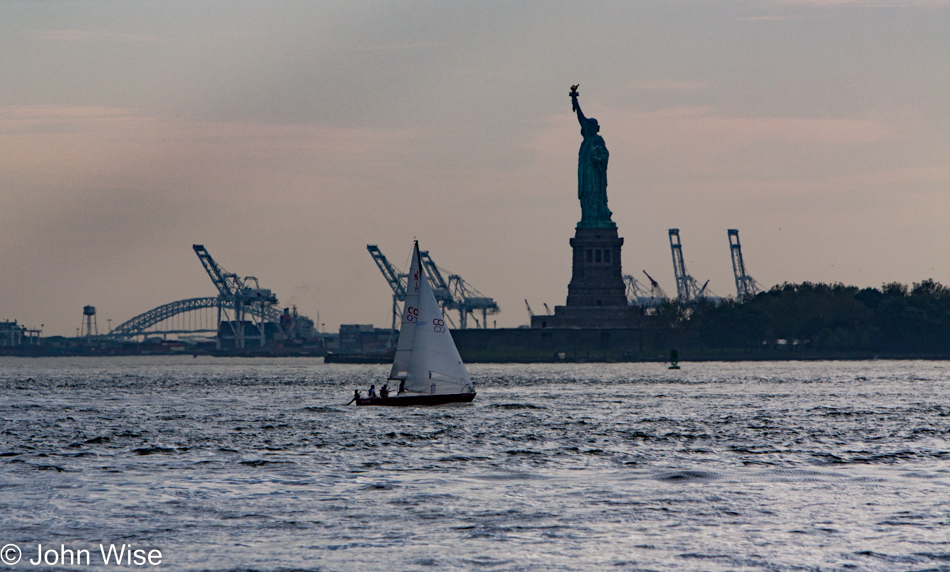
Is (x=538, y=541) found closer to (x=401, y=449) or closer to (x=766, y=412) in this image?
(x=401, y=449)

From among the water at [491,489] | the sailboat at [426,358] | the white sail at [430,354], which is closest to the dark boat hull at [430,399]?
the sailboat at [426,358]

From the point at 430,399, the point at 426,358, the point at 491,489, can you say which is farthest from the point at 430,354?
the point at 491,489

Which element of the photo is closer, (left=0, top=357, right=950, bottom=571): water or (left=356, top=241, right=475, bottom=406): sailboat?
(left=0, top=357, right=950, bottom=571): water

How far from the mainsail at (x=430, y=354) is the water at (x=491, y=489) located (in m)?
2.03

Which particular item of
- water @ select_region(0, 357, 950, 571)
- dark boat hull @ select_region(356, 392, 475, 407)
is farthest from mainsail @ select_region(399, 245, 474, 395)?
water @ select_region(0, 357, 950, 571)

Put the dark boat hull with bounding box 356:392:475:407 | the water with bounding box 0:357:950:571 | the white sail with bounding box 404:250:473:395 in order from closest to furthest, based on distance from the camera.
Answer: the water with bounding box 0:357:950:571 → the white sail with bounding box 404:250:473:395 → the dark boat hull with bounding box 356:392:475:407

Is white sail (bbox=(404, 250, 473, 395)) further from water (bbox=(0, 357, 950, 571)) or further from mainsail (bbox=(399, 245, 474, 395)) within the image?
water (bbox=(0, 357, 950, 571))

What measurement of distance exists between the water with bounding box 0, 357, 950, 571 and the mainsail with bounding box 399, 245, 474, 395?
203cm

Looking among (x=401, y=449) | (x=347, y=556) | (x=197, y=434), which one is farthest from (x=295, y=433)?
(x=347, y=556)

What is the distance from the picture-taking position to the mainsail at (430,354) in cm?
8038

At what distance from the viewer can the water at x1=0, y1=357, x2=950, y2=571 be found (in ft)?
111

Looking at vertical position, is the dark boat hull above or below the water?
above

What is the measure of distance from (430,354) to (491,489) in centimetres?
3605

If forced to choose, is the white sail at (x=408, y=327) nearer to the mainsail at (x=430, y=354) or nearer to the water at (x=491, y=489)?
the mainsail at (x=430, y=354)
